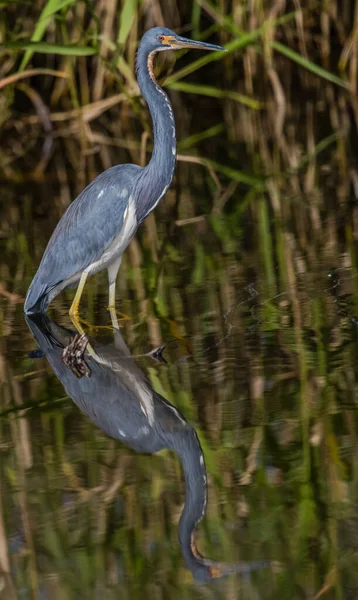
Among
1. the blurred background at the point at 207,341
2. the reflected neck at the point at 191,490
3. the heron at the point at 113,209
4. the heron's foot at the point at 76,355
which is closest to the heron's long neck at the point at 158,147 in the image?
the heron at the point at 113,209

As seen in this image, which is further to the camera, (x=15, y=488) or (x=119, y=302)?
(x=119, y=302)

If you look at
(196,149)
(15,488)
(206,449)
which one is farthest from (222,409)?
(196,149)

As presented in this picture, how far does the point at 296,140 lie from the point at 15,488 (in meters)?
6.50

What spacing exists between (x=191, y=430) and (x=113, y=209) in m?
2.03

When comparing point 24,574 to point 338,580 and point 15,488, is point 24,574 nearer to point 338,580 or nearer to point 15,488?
point 15,488

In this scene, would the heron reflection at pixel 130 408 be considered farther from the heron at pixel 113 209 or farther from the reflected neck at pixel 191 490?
the heron at pixel 113 209

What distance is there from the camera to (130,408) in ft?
15.1

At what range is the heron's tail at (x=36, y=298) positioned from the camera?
239 inches

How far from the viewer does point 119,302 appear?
6227mm

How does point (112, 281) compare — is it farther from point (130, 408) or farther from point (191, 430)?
point (191, 430)

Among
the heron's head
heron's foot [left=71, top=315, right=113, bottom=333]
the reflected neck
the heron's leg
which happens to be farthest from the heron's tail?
the reflected neck

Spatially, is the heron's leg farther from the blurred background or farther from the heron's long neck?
the heron's long neck

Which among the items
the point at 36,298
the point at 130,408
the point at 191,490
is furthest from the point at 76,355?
the point at 191,490

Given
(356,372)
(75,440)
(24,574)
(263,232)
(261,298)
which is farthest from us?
(263,232)
